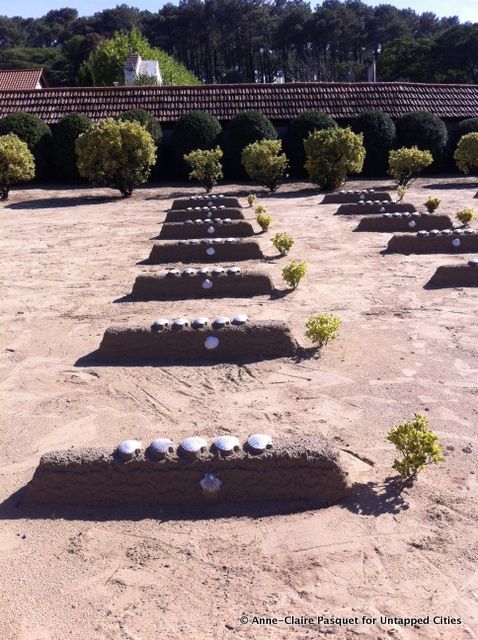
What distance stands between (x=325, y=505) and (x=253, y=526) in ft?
1.56

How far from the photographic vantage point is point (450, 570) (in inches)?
130

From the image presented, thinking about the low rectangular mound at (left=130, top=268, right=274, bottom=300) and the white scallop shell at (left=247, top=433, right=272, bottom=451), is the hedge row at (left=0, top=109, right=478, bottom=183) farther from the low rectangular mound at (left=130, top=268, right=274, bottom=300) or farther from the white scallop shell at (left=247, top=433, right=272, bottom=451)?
the white scallop shell at (left=247, top=433, right=272, bottom=451)

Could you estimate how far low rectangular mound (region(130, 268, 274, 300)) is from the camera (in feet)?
27.1

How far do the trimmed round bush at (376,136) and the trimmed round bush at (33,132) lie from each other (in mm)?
9706

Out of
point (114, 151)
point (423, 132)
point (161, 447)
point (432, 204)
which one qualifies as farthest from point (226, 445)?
point (423, 132)

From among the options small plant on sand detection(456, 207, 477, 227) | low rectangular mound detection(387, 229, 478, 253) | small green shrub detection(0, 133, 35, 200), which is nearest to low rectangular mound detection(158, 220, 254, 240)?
low rectangular mound detection(387, 229, 478, 253)

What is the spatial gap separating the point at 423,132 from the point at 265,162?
624 cm

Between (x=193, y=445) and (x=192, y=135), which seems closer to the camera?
(x=193, y=445)

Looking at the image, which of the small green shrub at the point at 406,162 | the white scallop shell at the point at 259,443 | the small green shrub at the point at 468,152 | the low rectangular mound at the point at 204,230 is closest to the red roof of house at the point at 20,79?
the small green shrub at the point at 406,162

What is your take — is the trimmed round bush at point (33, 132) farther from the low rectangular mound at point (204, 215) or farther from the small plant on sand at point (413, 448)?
the small plant on sand at point (413, 448)

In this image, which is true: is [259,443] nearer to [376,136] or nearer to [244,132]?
[244,132]

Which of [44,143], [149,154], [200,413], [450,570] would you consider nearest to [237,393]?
[200,413]

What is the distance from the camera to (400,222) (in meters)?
12.4

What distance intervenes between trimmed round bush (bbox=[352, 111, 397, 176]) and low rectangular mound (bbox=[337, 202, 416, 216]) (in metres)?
7.34
